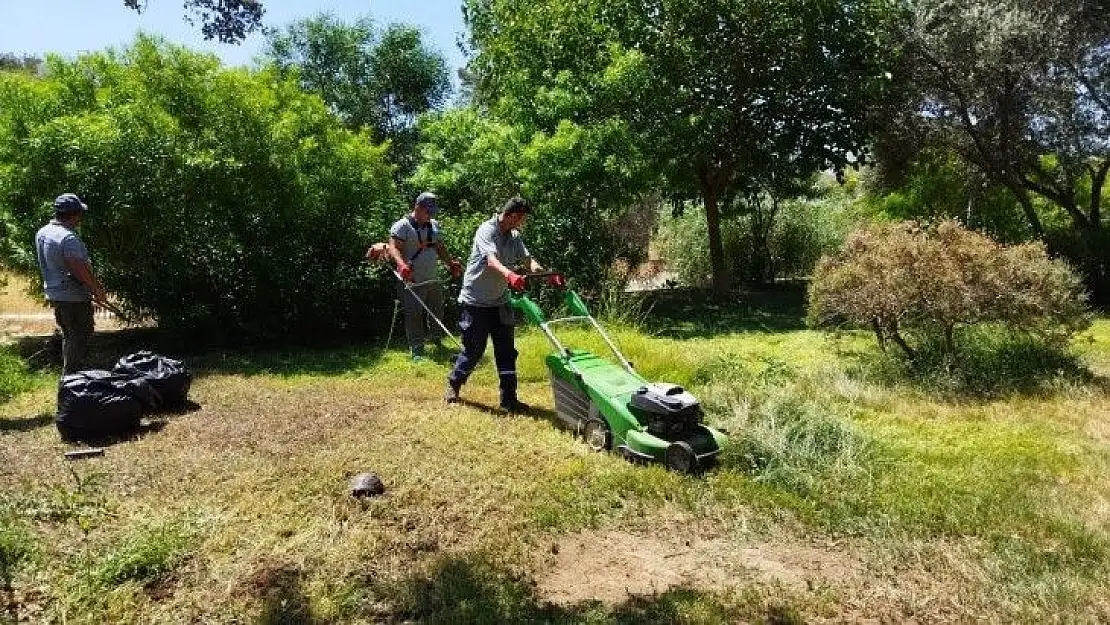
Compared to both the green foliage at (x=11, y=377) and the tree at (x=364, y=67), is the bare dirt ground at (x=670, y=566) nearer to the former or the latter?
the green foliage at (x=11, y=377)

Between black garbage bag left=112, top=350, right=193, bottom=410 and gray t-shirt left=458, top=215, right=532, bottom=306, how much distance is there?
249 cm

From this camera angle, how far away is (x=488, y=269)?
6.46 metres

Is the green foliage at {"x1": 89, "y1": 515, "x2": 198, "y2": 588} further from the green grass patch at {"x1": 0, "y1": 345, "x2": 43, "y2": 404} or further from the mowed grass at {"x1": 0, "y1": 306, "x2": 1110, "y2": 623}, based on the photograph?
the green grass patch at {"x1": 0, "y1": 345, "x2": 43, "y2": 404}

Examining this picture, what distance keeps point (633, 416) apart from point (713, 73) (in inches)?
401

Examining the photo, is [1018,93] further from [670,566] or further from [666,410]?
[670,566]

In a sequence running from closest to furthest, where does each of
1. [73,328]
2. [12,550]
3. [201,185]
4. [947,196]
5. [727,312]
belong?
[12,550]
[73,328]
[201,185]
[727,312]
[947,196]

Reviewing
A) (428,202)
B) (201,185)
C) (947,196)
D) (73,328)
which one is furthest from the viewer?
(947,196)

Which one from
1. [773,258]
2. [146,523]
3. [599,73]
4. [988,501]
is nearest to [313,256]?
[599,73]

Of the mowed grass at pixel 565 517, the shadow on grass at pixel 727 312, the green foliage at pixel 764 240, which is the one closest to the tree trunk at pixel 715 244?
the shadow on grass at pixel 727 312

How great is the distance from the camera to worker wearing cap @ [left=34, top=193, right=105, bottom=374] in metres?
6.69

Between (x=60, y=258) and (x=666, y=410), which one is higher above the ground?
(x=60, y=258)

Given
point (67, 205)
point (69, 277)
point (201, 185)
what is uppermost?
A: point (201, 185)

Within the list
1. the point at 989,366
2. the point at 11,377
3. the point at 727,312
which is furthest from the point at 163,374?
the point at 727,312

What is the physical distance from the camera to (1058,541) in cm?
410
